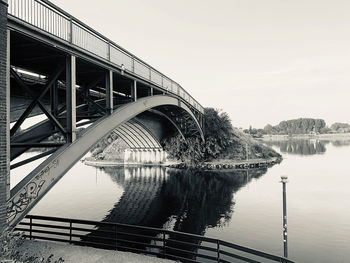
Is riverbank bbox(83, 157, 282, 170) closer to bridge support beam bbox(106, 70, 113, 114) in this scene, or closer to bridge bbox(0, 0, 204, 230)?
bridge bbox(0, 0, 204, 230)

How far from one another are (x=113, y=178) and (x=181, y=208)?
64.8ft

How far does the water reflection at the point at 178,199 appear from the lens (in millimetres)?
19250

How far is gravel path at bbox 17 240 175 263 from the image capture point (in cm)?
838

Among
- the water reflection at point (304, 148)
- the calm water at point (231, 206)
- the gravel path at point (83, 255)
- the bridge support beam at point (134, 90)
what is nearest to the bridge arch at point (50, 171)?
the gravel path at point (83, 255)

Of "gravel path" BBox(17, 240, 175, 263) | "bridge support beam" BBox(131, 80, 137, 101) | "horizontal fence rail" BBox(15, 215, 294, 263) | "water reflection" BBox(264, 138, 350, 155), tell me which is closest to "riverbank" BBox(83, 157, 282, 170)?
"horizontal fence rail" BBox(15, 215, 294, 263)

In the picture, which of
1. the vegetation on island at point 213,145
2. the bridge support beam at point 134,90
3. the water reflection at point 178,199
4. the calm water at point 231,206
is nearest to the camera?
the calm water at point 231,206

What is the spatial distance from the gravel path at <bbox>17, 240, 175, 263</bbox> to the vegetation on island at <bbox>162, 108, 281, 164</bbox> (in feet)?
131

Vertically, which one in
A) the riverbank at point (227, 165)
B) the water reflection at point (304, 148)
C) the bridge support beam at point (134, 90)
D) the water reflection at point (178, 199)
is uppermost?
the bridge support beam at point (134, 90)

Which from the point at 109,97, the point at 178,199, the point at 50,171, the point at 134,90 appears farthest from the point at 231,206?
→ the point at 50,171

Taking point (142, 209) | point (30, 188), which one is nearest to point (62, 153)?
point (30, 188)

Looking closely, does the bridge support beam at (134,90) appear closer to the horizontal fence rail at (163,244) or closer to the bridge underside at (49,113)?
the bridge underside at (49,113)

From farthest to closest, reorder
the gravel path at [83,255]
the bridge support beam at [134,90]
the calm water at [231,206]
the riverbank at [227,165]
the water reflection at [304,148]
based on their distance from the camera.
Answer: the water reflection at [304,148], the riverbank at [227,165], the bridge support beam at [134,90], the calm water at [231,206], the gravel path at [83,255]

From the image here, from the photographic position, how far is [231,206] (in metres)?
23.1

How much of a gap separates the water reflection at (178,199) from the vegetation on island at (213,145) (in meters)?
7.00
